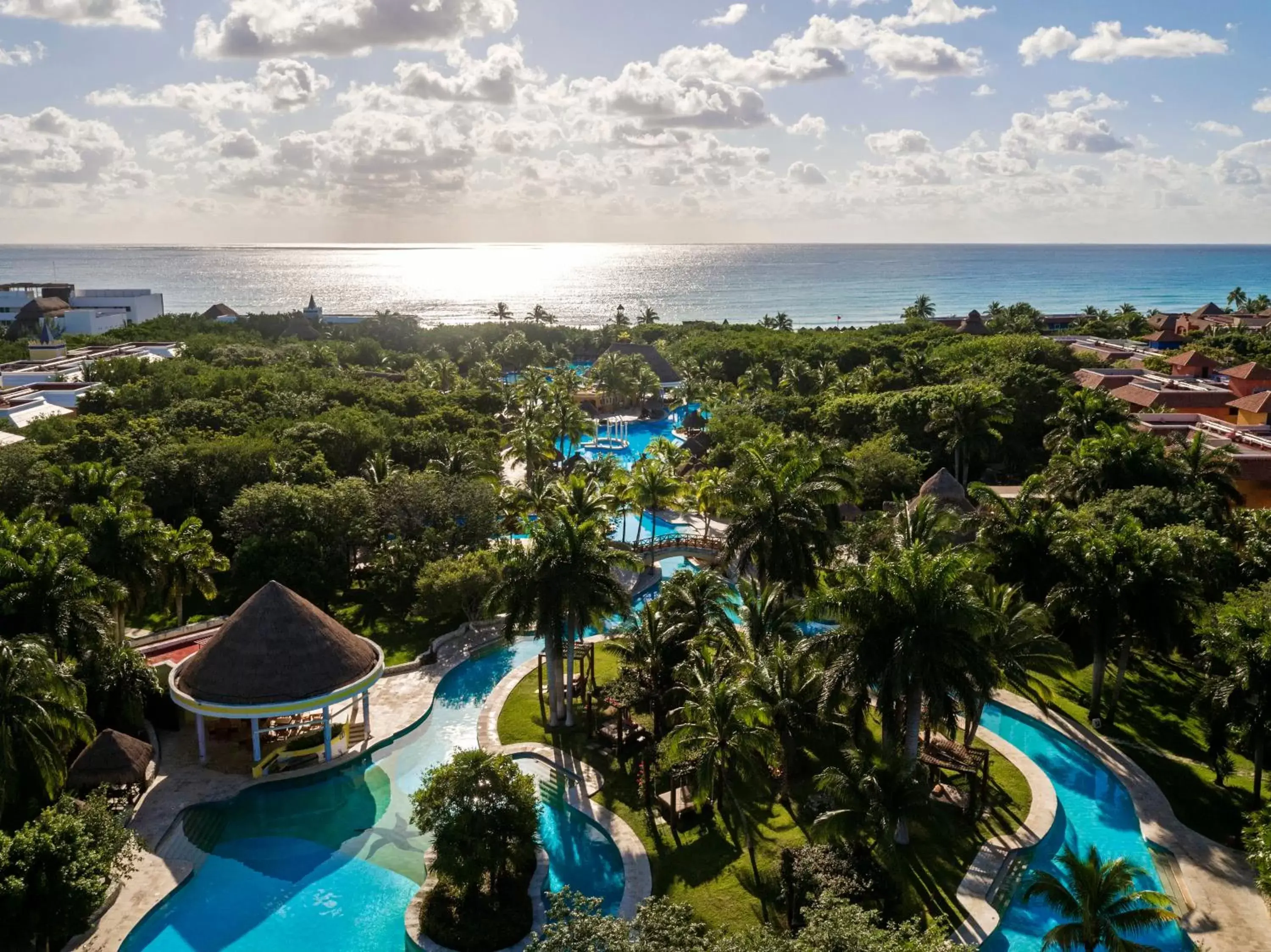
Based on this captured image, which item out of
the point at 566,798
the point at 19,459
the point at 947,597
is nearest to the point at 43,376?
the point at 19,459

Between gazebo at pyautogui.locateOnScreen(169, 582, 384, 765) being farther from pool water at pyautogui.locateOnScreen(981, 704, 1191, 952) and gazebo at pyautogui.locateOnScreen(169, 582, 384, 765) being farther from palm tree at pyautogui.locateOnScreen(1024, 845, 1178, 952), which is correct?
palm tree at pyautogui.locateOnScreen(1024, 845, 1178, 952)

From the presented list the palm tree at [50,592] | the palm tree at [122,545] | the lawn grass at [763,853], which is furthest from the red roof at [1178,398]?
the palm tree at [50,592]

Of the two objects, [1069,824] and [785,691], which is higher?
[785,691]

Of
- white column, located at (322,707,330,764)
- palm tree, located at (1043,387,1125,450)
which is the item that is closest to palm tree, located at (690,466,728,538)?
palm tree, located at (1043,387,1125,450)

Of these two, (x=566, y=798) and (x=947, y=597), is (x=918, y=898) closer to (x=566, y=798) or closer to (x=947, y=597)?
(x=947, y=597)

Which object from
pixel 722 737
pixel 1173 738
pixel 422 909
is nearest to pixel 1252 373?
pixel 1173 738

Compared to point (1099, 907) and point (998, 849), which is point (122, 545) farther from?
point (1099, 907)

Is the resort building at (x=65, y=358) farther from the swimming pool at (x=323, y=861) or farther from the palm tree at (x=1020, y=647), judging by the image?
the palm tree at (x=1020, y=647)
